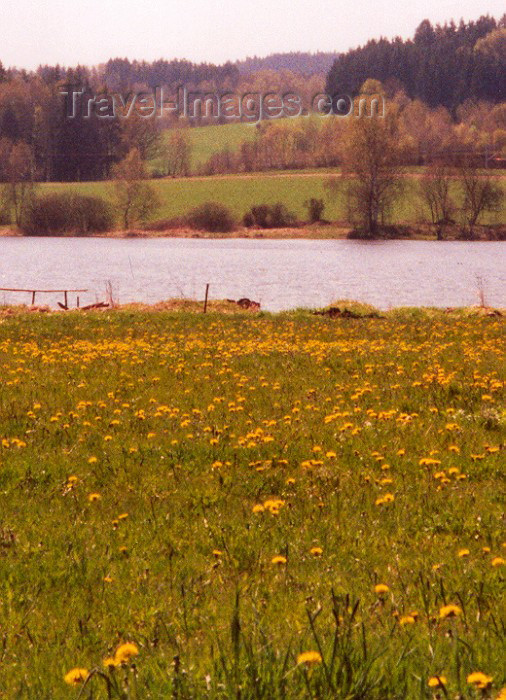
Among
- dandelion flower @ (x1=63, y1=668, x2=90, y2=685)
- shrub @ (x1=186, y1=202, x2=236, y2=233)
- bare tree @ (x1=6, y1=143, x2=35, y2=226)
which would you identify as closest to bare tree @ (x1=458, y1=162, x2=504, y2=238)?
shrub @ (x1=186, y1=202, x2=236, y2=233)

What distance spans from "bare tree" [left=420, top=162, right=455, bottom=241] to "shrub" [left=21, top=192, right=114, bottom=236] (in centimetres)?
4358

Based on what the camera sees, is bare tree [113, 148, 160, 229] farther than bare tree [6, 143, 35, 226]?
No

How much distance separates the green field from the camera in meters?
116

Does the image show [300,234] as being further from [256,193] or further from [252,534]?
[252,534]

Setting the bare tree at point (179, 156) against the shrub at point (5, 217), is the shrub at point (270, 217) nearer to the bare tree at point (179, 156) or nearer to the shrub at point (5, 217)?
the shrub at point (5, 217)

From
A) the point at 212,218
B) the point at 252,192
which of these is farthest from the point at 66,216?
the point at 252,192

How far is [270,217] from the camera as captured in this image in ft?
381

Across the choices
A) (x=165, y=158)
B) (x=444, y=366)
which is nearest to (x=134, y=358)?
(x=444, y=366)

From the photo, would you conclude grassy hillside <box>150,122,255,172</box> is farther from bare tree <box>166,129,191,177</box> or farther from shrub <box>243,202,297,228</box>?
shrub <box>243,202,297,228</box>

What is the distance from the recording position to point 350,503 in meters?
7.24

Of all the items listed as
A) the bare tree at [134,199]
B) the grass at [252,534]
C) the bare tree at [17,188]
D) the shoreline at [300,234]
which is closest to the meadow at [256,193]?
the bare tree at [134,199]

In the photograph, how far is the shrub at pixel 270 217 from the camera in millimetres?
114438

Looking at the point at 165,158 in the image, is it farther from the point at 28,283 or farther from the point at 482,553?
the point at 482,553

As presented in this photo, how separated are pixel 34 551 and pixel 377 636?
303 centimetres
